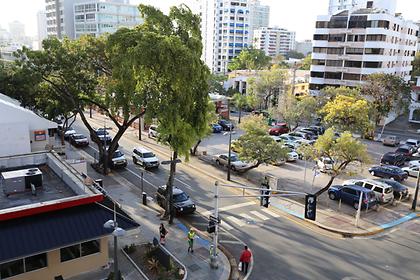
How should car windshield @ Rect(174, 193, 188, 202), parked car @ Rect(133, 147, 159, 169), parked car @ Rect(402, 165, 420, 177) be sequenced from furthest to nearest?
1. parked car @ Rect(402, 165, 420, 177)
2. parked car @ Rect(133, 147, 159, 169)
3. car windshield @ Rect(174, 193, 188, 202)

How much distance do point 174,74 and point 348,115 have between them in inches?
1157

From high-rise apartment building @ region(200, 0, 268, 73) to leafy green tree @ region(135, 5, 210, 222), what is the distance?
120 m

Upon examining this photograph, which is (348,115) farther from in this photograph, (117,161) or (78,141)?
(78,141)

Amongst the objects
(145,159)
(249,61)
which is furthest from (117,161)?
(249,61)

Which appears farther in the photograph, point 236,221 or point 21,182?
point 236,221

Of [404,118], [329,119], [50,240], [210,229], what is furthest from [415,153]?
[50,240]

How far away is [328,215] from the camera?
26.0 m

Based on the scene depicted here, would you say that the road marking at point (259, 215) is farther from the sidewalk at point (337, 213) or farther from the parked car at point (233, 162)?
the parked car at point (233, 162)

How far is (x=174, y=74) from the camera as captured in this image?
68.1 feet

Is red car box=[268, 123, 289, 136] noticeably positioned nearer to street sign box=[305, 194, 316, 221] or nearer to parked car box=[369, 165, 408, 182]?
parked car box=[369, 165, 408, 182]

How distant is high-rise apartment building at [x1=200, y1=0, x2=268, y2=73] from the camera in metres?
142

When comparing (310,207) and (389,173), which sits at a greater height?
(310,207)

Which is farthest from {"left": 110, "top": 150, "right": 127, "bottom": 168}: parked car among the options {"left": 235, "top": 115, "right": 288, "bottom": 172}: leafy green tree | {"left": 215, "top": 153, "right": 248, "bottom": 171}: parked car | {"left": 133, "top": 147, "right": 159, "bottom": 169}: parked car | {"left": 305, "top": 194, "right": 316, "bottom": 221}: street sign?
{"left": 305, "top": 194, "right": 316, "bottom": 221}: street sign

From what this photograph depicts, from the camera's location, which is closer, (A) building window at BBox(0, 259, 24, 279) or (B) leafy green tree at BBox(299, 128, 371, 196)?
(A) building window at BBox(0, 259, 24, 279)
